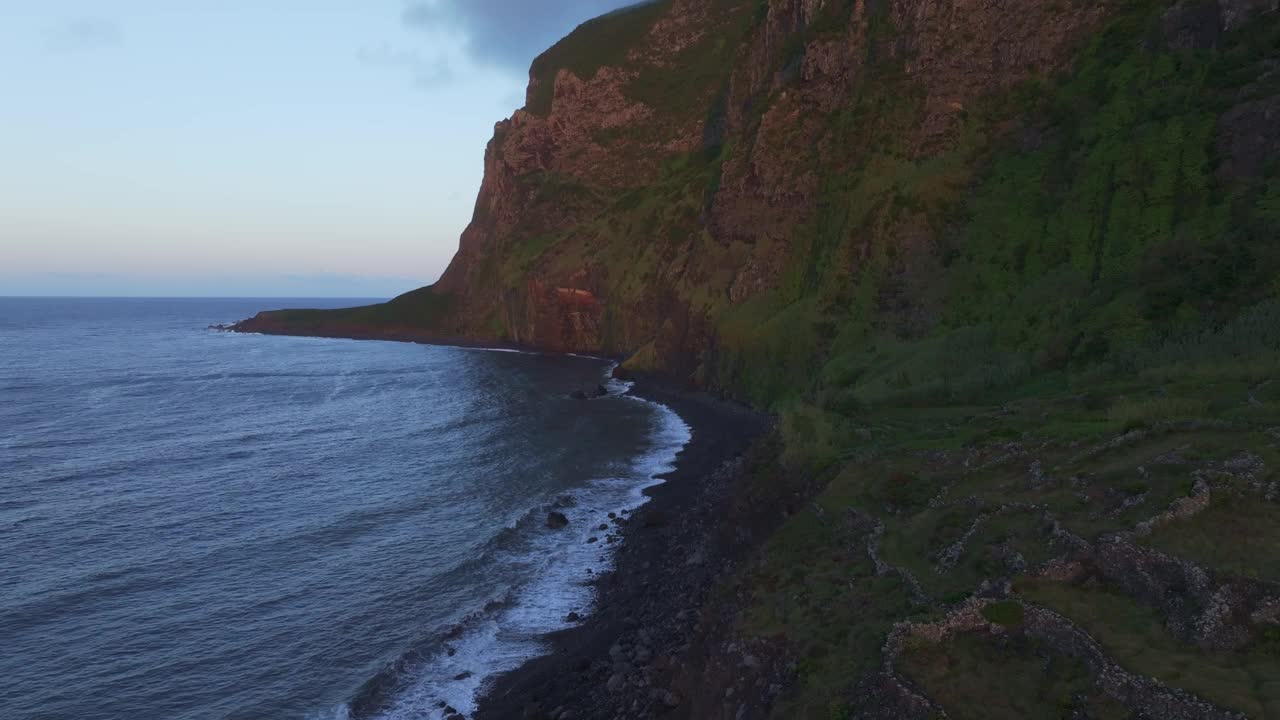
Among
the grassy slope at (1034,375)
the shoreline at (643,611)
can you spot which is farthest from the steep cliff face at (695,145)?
the shoreline at (643,611)

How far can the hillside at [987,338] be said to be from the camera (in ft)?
51.9

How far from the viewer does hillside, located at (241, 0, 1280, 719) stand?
1582 centimetres

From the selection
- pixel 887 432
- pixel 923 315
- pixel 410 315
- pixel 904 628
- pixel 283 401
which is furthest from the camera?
pixel 410 315

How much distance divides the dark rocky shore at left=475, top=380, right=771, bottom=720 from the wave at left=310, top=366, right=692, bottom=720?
102cm

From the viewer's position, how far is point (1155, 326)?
120 ft

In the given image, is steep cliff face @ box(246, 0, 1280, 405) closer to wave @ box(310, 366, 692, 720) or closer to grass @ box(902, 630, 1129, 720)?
wave @ box(310, 366, 692, 720)

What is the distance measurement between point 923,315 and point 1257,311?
27.4 meters

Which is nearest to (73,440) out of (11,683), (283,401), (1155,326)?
(283,401)

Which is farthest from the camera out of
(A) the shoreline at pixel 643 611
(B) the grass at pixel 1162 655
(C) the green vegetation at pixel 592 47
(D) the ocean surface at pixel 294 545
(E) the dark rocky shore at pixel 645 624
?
(C) the green vegetation at pixel 592 47

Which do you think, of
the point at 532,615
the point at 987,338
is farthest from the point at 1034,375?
the point at 532,615

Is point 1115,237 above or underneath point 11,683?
above

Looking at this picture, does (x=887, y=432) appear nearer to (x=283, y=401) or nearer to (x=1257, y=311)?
(x=1257, y=311)

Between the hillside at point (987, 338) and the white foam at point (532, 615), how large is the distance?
848 cm

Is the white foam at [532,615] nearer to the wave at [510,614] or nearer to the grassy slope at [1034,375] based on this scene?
the wave at [510,614]
